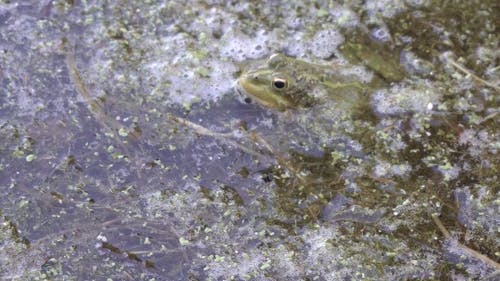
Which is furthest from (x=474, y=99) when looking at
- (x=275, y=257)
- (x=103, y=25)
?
(x=103, y=25)

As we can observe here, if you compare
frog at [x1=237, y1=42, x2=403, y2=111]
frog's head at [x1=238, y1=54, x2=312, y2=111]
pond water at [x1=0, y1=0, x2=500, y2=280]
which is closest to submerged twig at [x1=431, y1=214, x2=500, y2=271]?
pond water at [x1=0, y1=0, x2=500, y2=280]

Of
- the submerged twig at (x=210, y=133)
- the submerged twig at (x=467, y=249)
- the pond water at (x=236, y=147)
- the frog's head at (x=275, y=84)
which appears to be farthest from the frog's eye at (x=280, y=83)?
the submerged twig at (x=467, y=249)

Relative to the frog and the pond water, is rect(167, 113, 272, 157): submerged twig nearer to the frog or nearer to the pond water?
the pond water

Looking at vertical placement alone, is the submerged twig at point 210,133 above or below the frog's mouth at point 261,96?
below

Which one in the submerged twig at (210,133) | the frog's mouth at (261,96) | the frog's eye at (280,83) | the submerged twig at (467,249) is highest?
the frog's eye at (280,83)

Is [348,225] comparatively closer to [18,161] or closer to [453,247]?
[453,247]

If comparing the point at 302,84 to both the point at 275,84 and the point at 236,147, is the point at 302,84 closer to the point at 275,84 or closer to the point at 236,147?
the point at 275,84

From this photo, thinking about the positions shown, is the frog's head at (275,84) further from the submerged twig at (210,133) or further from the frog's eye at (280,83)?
the submerged twig at (210,133)

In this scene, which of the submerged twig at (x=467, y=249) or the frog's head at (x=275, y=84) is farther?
the frog's head at (x=275, y=84)
